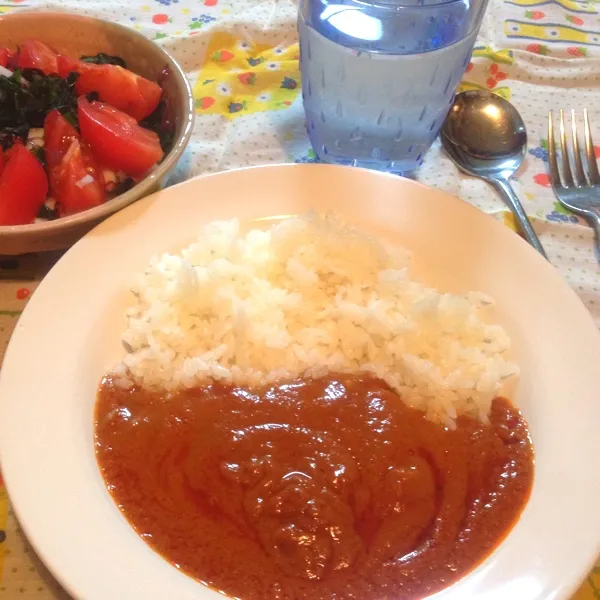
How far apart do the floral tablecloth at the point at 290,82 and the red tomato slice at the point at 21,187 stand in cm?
18

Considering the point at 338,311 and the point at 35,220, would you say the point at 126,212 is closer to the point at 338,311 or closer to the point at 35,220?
the point at 35,220

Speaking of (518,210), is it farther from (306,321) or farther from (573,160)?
(306,321)

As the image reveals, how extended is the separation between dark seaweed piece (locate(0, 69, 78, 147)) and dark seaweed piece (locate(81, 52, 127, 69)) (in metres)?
0.15

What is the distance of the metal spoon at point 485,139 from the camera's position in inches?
82.2

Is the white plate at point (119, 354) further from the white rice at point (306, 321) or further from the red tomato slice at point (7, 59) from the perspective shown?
the red tomato slice at point (7, 59)

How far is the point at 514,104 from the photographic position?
2361 millimetres

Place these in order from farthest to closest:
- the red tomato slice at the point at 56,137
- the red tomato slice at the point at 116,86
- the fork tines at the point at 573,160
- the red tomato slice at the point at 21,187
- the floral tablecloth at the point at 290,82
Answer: the fork tines at the point at 573,160, the floral tablecloth at the point at 290,82, the red tomato slice at the point at 116,86, the red tomato slice at the point at 56,137, the red tomato slice at the point at 21,187

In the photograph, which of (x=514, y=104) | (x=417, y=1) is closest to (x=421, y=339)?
(x=417, y=1)

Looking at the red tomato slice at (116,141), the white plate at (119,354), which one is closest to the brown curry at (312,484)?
the white plate at (119,354)

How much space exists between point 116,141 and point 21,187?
0.26 meters

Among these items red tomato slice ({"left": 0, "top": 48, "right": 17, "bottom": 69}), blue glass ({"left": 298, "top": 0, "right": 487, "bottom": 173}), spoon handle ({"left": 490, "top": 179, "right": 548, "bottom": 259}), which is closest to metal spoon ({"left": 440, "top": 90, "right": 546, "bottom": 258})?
spoon handle ({"left": 490, "top": 179, "right": 548, "bottom": 259})

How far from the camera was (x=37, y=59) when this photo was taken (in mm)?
1866

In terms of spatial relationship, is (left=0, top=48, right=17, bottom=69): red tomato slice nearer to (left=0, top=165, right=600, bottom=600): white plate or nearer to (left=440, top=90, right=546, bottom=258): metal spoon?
(left=0, top=165, right=600, bottom=600): white plate

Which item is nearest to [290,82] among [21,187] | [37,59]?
[37,59]
